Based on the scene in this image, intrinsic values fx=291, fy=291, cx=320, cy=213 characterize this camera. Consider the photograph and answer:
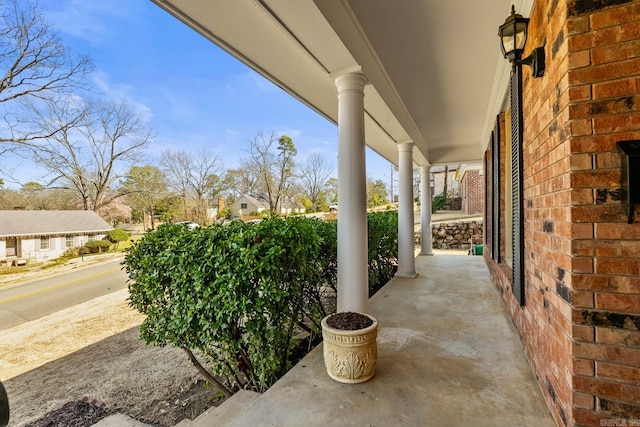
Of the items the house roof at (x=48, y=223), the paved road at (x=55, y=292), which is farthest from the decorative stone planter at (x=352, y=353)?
the house roof at (x=48, y=223)

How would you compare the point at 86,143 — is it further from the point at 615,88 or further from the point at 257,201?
the point at 615,88

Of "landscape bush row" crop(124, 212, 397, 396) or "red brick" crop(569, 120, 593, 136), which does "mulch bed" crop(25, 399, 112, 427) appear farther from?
"red brick" crop(569, 120, 593, 136)

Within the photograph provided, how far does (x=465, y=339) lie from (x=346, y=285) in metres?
1.29

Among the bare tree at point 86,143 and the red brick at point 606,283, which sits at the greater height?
the bare tree at point 86,143

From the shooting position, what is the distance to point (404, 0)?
2305 millimetres

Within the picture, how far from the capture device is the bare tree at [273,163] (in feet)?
74.6

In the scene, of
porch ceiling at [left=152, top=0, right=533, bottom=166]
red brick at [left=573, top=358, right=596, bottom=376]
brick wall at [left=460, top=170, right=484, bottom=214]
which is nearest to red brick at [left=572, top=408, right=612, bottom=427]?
red brick at [left=573, top=358, right=596, bottom=376]

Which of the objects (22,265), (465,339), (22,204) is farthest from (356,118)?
(22,265)

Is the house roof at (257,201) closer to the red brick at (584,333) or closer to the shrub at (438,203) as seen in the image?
the shrub at (438,203)

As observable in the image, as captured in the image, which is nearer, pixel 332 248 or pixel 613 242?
pixel 613 242

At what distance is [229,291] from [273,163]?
22087 millimetres

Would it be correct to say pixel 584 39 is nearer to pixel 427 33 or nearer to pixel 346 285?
pixel 427 33

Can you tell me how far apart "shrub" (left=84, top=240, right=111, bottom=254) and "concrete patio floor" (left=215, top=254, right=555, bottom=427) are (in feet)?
38.8

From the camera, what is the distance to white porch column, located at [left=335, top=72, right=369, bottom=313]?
2955mm
